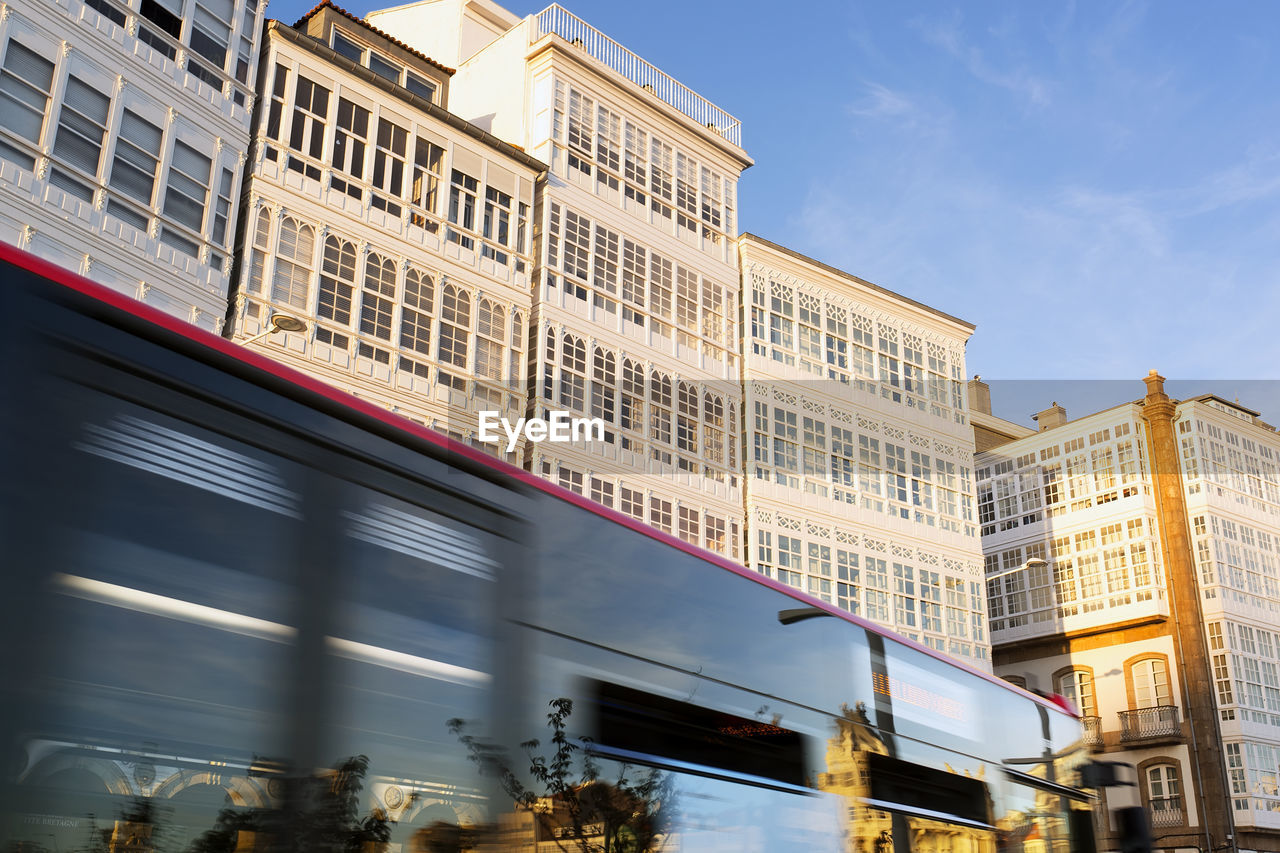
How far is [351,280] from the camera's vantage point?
1967cm

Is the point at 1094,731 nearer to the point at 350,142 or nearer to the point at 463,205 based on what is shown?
the point at 463,205

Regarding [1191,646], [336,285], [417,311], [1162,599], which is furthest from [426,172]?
[1191,646]

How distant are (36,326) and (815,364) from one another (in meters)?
26.6

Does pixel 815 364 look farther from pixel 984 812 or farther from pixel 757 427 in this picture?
pixel 984 812

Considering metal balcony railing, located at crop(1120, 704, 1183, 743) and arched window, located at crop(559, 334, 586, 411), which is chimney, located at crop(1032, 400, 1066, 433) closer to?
metal balcony railing, located at crop(1120, 704, 1183, 743)

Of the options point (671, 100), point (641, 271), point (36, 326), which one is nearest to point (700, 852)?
point (36, 326)

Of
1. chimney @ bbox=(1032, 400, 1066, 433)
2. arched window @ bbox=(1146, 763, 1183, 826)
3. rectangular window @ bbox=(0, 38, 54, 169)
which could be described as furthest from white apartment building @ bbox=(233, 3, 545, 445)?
chimney @ bbox=(1032, 400, 1066, 433)

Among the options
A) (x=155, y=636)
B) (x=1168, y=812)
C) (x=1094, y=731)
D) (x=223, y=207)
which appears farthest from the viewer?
(x=1094, y=731)

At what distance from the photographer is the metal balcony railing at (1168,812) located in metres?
36.0

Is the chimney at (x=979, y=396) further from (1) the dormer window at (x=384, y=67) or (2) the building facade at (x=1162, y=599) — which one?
(1) the dormer window at (x=384, y=67)

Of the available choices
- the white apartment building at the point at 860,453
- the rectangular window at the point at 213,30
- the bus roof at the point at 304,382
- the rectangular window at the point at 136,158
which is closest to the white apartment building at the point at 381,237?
the rectangular window at the point at 213,30

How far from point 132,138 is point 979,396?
128ft

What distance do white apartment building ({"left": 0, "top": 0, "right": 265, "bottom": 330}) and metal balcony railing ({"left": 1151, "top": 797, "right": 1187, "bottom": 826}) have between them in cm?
3206

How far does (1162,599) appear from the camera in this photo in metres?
36.7
